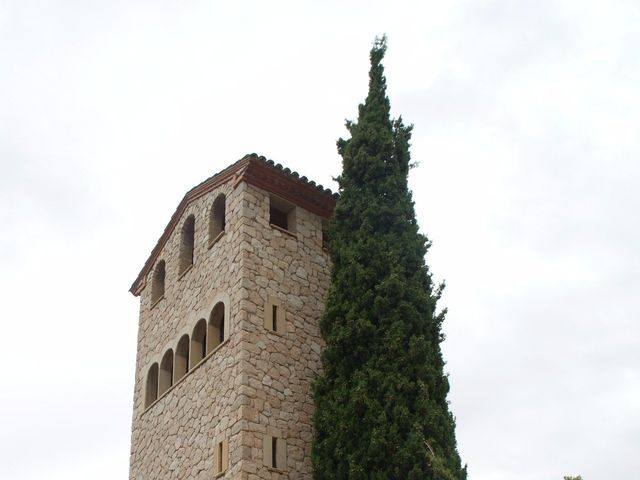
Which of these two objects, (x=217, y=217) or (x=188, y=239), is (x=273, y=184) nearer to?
(x=217, y=217)

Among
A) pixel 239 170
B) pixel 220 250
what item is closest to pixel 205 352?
pixel 220 250

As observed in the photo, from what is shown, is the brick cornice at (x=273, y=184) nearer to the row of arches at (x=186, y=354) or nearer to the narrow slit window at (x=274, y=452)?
the row of arches at (x=186, y=354)

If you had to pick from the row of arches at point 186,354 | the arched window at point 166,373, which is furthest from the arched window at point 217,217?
the arched window at point 166,373

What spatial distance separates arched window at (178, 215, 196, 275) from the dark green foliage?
4.56 metres

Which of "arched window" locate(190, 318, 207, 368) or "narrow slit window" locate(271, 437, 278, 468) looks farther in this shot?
"arched window" locate(190, 318, 207, 368)

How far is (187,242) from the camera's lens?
842 inches

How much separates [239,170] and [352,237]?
3397mm

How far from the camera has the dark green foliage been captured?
14695mm

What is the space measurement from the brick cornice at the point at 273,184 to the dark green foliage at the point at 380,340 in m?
1.66

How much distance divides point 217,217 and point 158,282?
316 cm

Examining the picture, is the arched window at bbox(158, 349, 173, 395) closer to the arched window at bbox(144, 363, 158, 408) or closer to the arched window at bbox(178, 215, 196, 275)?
the arched window at bbox(144, 363, 158, 408)

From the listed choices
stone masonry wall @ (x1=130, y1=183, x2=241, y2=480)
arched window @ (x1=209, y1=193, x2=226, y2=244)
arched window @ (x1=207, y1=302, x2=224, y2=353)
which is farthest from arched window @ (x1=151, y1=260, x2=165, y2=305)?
arched window @ (x1=207, y1=302, x2=224, y2=353)

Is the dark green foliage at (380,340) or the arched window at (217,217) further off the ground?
the arched window at (217,217)

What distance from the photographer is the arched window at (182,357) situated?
19.5 meters
